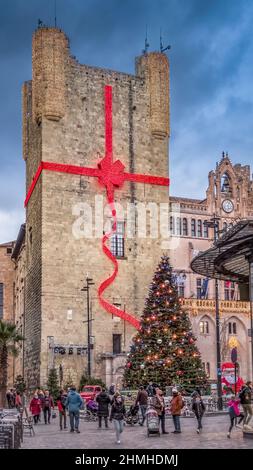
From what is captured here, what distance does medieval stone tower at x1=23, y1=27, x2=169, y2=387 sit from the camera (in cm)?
4769

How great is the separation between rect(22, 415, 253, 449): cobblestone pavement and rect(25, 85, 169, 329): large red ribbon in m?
23.7

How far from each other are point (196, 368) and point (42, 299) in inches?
542

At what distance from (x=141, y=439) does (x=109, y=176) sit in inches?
1240

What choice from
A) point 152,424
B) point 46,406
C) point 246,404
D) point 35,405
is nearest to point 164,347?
point 46,406

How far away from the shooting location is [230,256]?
20.2 meters

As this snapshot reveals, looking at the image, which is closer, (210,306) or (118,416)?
(118,416)

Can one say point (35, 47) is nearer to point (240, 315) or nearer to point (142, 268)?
point (142, 268)

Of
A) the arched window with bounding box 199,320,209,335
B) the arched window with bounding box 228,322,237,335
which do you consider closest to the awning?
the arched window with bounding box 199,320,209,335

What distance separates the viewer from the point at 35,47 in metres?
50.5

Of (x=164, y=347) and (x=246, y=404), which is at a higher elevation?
(x=164, y=347)

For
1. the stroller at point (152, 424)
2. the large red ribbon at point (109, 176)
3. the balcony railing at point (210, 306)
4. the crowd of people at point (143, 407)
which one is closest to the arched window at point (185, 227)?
the balcony railing at point (210, 306)

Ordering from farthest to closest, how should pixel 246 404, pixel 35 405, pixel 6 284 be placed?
pixel 6 284, pixel 35 405, pixel 246 404

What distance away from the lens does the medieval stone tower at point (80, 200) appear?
4769 centimetres
